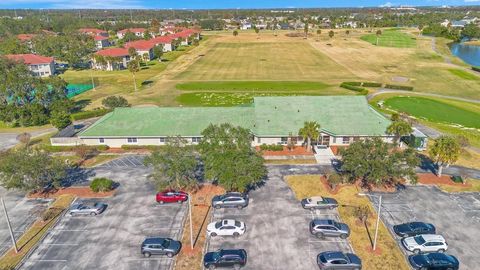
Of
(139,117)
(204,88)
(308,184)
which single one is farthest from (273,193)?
(204,88)

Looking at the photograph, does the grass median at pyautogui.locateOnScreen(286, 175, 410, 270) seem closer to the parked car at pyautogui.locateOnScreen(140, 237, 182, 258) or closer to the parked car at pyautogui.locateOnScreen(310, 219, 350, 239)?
the parked car at pyautogui.locateOnScreen(310, 219, 350, 239)

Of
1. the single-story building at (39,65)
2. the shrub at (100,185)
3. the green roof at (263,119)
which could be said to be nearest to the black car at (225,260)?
the shrub at (100,185)

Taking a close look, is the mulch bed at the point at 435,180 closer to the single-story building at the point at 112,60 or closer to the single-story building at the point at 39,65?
the single-story building at the point at 112,60

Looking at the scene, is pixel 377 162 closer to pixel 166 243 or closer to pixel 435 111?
pixel 166 243

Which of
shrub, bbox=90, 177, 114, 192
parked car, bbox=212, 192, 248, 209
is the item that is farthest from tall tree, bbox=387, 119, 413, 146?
shrub, bbox=90, 177, 114, 192

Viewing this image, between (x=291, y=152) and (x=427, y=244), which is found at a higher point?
(x=291, y=152)

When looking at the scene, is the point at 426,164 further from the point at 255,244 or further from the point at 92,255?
the point at 92,255

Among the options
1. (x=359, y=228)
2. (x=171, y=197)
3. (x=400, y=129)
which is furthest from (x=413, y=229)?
(x=171, y=197)
